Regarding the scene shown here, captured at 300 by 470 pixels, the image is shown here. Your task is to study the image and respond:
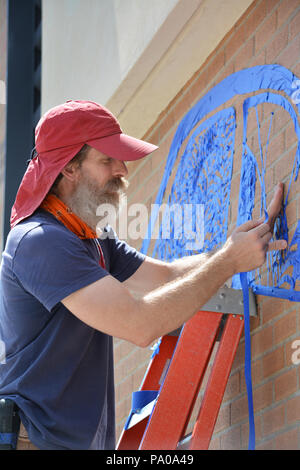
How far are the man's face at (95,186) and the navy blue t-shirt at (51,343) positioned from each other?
0.45 feet

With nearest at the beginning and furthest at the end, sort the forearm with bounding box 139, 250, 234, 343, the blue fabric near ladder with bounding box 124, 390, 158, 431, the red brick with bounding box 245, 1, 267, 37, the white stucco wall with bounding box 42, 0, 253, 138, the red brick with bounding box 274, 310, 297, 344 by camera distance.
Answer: the forearm with bounding box 139, 250, 234, 343 < the red brick with bounding box 274, 310, 297, 344 < the blue fabric near ladder with bounding box 124, 390, 158, 431 < the red brick with bounding box 245, 1, 267, 37 < the white stucco wall with bounding box 42, 0, 253, 138

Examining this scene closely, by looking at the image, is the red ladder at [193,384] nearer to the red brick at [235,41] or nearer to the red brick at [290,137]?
the red brick at [290,137]

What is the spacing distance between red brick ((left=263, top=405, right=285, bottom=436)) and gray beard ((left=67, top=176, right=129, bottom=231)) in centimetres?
92

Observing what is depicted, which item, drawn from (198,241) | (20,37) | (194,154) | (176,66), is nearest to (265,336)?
(198,241)

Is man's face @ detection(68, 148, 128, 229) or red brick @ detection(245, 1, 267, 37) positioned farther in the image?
red brick @ detection(245, 1, 267, 37)

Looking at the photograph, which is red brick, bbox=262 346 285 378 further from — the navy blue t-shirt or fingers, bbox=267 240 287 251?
the navy blue t-shirt

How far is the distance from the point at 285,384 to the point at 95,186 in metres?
0.99

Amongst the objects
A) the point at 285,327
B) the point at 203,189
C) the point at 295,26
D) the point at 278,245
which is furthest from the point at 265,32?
the point at 285,327

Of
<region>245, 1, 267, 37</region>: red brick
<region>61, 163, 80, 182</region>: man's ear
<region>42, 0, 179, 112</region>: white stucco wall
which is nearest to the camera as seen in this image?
<region>61, 163, 80, 182</region>: man's ear

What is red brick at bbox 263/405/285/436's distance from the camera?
Answer: 271cm

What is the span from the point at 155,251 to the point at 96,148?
119cm

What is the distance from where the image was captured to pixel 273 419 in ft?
9.07

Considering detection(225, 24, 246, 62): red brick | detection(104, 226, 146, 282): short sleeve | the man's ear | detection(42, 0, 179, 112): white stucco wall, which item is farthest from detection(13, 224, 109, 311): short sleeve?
detection(42, 0, 179, 112): white stucco wall

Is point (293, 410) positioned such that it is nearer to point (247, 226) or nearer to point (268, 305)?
point (268, 305)
